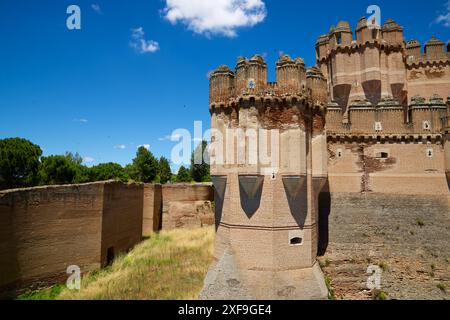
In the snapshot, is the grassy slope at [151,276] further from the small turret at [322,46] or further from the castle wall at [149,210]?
the small turret at [322,46]

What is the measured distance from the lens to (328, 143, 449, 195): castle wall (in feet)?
47.6

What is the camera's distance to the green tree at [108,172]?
132 ft

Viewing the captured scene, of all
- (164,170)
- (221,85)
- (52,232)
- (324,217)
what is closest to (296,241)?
(324,217)

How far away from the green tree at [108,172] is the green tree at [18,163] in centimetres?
883

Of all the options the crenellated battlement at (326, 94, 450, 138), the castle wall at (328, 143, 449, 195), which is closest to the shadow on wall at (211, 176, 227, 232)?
the castle wall at (328, 143, 449, 195)

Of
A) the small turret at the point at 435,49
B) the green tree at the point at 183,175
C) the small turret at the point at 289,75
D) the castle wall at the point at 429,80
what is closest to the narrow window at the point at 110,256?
the small turret at the point at 289,75

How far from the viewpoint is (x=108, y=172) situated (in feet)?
140

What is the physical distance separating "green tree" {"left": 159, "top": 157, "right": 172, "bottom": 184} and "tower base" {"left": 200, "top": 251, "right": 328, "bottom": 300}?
39.3m

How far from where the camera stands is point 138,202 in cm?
2127

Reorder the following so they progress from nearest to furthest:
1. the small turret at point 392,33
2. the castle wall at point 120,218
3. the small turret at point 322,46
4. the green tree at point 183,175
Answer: the castle wall at point 120,218 < the small turret at point 392,33 < the small turret at point 322,46 < the green tree at point 183,175

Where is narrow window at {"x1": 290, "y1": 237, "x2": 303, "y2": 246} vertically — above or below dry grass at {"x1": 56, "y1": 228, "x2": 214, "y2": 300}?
above

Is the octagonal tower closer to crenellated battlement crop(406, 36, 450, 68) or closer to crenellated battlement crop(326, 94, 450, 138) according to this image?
crenellated battlement crop(326, 94, 450, 138)

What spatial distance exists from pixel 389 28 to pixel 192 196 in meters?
18.2
